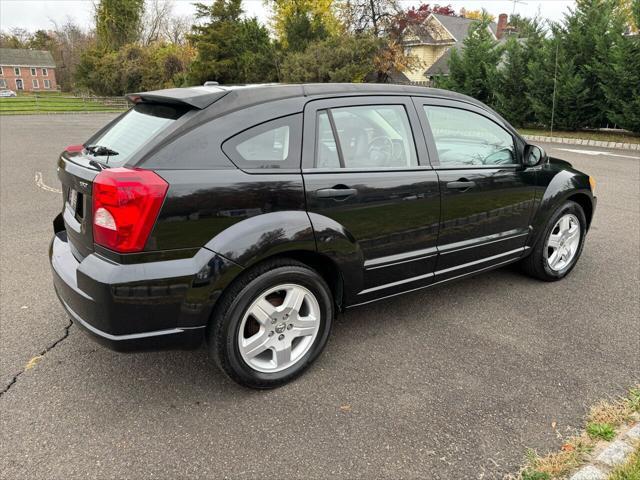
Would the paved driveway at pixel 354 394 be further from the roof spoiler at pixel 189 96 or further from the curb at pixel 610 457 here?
the roof spoiler at pixel 189 96

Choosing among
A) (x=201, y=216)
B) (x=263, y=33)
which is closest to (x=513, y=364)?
(x=201, y=216)

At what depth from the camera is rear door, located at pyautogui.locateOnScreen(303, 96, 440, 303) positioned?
284 centimetres

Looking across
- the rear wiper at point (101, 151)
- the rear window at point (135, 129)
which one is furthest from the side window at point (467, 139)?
the rear wiper at point (101, 151)

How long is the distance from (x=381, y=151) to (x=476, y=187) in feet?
2.78

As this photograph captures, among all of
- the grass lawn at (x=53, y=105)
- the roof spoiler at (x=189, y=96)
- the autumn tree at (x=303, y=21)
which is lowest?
the grass lawn at (x=53, y=105)

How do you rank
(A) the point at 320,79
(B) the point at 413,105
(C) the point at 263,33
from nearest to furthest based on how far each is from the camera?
(B) the point at 413,105
(A) the point at 320,79
(C) the point at 263,33

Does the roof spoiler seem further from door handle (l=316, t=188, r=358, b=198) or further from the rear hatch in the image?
door handle (l=316, t=188, r=358, b=198)

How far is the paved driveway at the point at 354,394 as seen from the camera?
2326 millimetres

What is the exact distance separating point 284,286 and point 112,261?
2.91ft

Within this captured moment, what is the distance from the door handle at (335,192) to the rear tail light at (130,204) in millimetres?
848

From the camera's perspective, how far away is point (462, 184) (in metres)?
3.43

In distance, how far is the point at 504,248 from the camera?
12.9 ft

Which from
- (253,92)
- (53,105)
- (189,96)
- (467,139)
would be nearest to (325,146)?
(253,92)

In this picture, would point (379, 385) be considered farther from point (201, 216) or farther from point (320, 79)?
point (320, 79)
